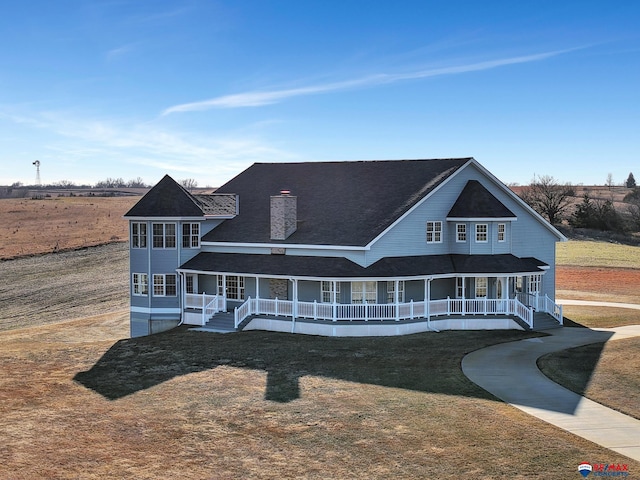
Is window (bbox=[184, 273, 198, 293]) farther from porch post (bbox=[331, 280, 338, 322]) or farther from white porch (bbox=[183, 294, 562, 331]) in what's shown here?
porch post (bbox=[331, 280, 338, 322])

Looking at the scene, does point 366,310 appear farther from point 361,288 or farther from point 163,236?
point 163,236

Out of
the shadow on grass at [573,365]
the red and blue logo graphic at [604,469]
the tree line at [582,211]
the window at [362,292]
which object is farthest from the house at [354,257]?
the tree line at [582,211]

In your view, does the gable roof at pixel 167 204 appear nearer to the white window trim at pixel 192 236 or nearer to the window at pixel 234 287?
the white window trim at pixel 192 236

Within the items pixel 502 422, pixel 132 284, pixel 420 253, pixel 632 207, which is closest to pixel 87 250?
pixel 132 284

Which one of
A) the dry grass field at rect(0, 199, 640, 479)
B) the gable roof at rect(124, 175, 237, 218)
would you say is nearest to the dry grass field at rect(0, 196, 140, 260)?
the gable roof at rect(124, 175, 237, 218)

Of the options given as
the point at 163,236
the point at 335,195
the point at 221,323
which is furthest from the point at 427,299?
the point at 163,236

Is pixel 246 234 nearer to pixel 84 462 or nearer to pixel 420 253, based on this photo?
pixel 420 253
